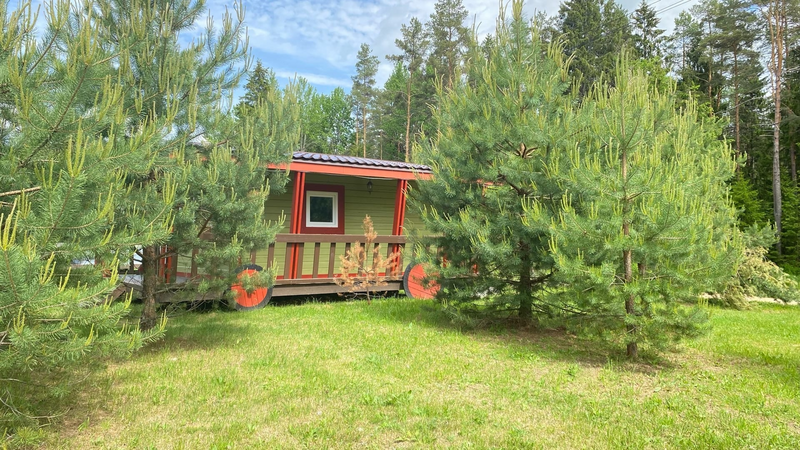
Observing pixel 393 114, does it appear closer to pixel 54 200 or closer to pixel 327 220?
pixel 327 220

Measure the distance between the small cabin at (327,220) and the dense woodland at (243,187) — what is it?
1509mm

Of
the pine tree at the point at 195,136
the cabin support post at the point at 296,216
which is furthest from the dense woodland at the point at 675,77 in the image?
the pine tree at the point at 195,136

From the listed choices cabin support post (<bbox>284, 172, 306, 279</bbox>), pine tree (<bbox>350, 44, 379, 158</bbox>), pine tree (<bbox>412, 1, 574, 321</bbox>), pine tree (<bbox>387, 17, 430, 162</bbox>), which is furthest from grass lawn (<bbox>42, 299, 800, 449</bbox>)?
pine tree (<bbox>350, 44, 379, 158</bbox>)

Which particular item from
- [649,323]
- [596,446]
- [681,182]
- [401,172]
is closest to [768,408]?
[649,323]

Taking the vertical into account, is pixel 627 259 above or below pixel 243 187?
below

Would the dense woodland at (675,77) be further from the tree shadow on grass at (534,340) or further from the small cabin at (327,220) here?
the tree shadow on grass at (534,340)

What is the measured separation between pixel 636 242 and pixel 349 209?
7.33 meters

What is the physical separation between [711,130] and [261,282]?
12952 millimetres

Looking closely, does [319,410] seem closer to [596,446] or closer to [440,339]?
[596,446]

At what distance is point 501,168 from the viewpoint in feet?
19.5

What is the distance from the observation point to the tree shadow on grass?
5.19 meters

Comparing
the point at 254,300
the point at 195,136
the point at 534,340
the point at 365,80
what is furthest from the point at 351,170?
the point at 365,80

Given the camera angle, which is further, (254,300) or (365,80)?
(365,80)

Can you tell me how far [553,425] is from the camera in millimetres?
3455
